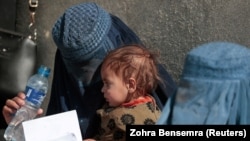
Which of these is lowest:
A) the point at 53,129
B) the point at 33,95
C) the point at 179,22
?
the point at 53,129

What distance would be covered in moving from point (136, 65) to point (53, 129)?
1.55ft

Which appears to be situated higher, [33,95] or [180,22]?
[180,22]

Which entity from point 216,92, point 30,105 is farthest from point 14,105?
point 216,92

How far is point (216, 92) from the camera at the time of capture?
7.41ft

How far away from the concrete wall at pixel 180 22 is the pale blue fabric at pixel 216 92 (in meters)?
1.58

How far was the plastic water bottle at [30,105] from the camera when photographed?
2.98 m

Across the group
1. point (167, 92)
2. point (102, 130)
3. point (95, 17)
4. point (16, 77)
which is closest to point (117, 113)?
point (102, 130)

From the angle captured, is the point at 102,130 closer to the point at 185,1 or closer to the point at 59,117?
the point at 59,117

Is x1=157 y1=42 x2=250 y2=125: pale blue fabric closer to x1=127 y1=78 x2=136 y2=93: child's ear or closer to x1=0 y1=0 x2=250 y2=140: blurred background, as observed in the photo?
x1=127 y1=78 x2=136 y2=93: child's ear

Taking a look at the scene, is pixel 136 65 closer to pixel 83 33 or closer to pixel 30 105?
pixel 83 33

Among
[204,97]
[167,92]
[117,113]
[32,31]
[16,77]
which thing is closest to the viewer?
[204,97]

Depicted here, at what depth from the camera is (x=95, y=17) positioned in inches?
127

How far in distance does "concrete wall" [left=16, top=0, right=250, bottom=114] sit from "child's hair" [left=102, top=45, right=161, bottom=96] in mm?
957

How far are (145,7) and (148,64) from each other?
1.22 metres
